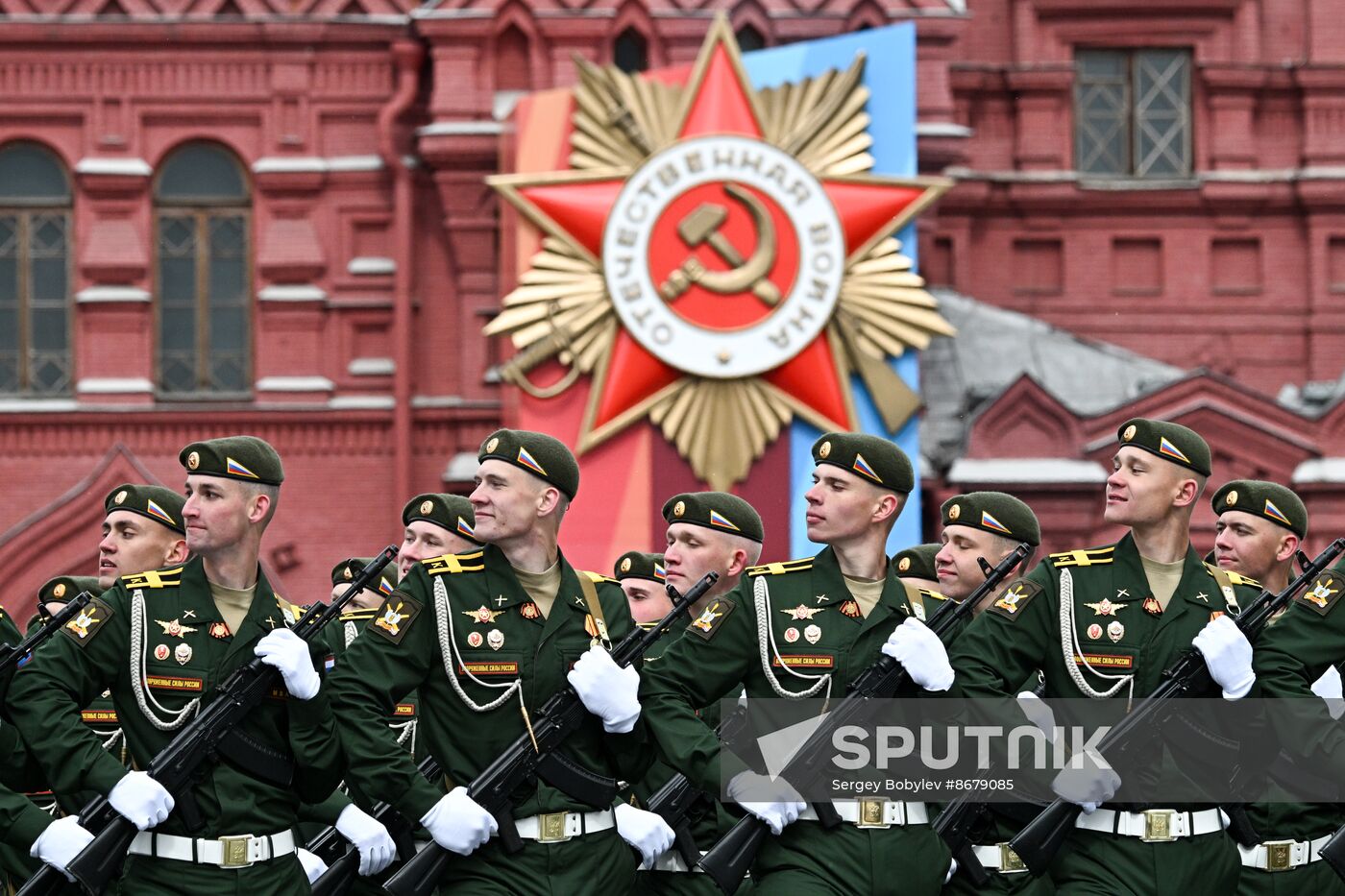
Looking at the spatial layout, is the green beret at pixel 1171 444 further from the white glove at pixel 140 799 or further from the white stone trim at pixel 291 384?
the white stone trim at pixel 291 384

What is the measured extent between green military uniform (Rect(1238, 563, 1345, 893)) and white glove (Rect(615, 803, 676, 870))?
5.95 ft

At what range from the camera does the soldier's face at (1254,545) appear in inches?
338

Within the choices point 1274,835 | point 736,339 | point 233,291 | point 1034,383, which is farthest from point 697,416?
point 1274,835

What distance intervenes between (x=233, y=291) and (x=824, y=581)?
10955mm

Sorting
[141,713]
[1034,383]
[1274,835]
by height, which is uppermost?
[1034,383]

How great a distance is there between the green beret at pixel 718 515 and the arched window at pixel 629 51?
29.8ft

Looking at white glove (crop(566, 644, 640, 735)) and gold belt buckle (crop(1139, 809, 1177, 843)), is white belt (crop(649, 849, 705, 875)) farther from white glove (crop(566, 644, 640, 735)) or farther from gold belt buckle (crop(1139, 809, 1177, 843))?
gold belt buckle (crop(1139, 809, 1177, 843))

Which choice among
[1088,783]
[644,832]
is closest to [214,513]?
[644,832]

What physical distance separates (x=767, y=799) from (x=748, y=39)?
11058 millimetres

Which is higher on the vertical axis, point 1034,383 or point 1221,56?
point 1221,56

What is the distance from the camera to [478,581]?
6938mm

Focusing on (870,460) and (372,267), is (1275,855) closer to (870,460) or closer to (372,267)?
(870,460)

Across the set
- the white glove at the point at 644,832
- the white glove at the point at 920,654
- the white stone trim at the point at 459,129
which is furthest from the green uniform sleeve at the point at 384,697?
the white stone trim at the point at 459,129

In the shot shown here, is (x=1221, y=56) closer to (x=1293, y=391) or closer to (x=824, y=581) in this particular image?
(x=1293, y=391)
